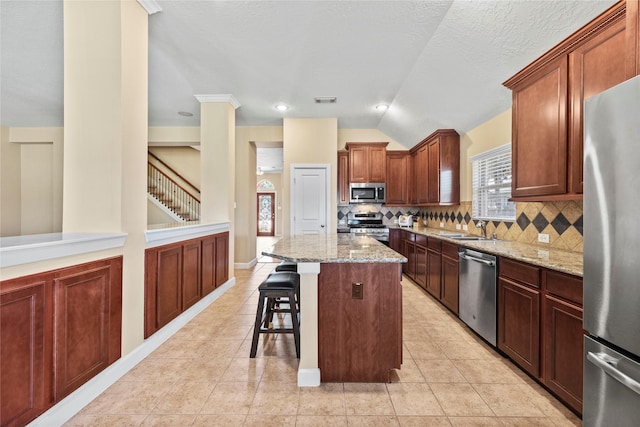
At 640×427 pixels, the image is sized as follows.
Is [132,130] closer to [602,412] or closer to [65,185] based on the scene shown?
[65,185]

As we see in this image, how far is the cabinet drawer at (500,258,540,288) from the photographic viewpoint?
190cm

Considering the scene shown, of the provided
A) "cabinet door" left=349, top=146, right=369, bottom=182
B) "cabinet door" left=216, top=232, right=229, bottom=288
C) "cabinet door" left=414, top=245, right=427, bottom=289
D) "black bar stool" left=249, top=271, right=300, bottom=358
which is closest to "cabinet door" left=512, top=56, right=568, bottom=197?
"cabinet door" left=414, top=245, right=427, bottom=289

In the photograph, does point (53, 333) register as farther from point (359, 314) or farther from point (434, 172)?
point (434, 172)

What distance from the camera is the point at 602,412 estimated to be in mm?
1136

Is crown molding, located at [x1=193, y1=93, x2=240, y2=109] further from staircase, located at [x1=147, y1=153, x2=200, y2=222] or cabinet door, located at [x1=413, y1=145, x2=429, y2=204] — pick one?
staircase, located at [x1=147, y1=153, x2=200, y2=222]

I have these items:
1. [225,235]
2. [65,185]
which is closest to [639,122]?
[65,185]

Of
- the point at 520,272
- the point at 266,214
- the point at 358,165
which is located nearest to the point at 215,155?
the point at 358,165

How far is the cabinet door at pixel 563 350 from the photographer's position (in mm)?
1580

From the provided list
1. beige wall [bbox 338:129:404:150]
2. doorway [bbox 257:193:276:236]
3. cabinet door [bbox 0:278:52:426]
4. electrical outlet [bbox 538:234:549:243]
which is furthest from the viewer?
doorway [bbox 257:193:276:236]

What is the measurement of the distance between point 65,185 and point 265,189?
36.0 feet

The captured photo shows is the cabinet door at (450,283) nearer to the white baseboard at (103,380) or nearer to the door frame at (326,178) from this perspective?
the door frame at (326,178)

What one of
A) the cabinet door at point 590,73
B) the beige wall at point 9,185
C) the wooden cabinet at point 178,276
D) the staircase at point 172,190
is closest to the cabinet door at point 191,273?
the wooden cabinet at point 178,276

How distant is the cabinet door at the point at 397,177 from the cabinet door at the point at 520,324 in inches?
131

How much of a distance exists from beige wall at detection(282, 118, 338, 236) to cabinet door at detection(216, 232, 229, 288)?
1.31 m
